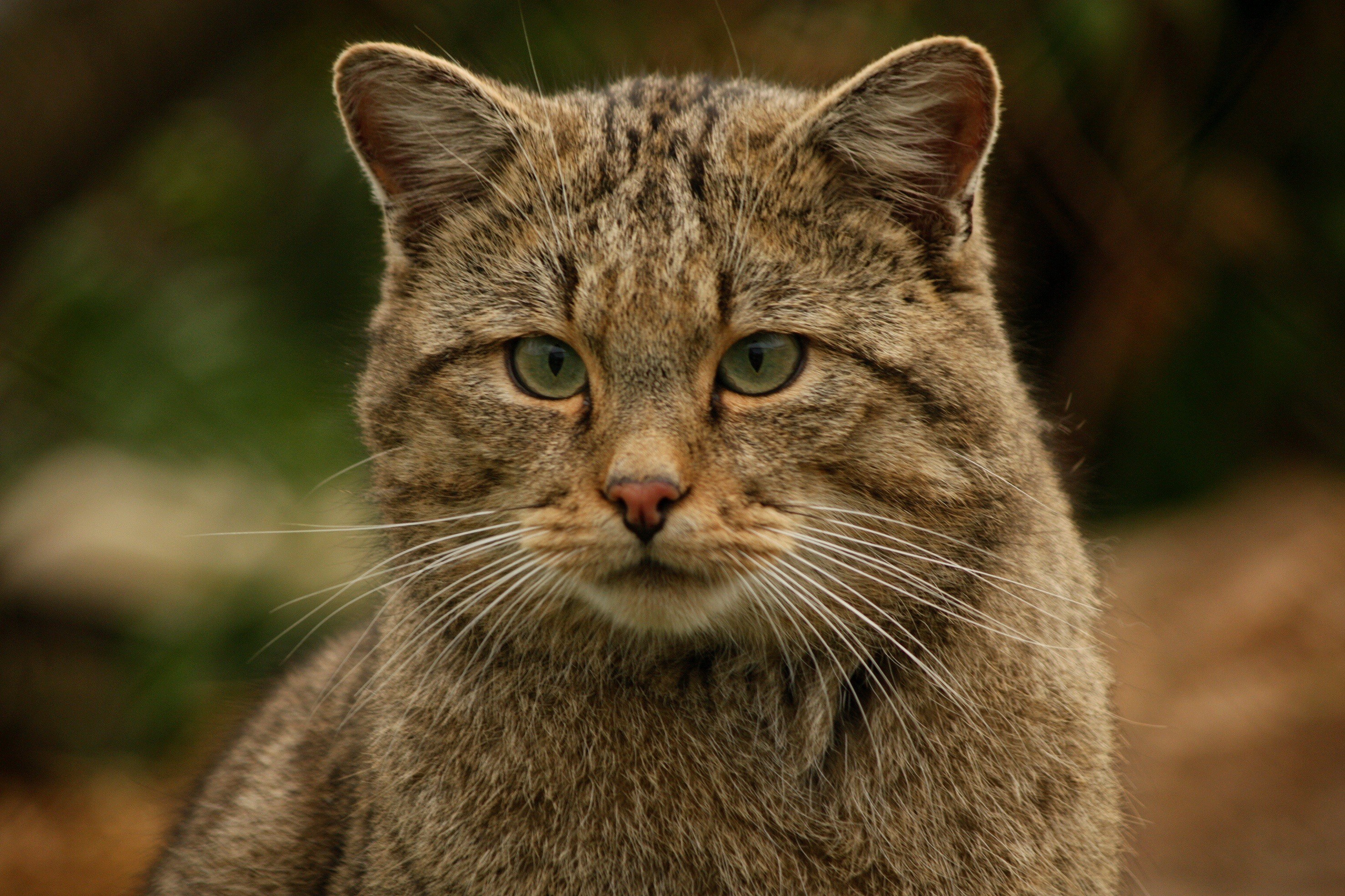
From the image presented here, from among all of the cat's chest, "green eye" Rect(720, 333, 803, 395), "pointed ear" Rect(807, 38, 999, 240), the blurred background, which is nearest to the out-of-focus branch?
the blurred background

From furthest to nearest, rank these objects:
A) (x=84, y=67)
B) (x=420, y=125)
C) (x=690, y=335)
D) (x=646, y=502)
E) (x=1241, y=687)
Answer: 1. (x=1241, y=687)
2. (x=84, y=67)
3. (x=420, y=125)
4. (x=690, y=335)
5. (x=646, y=502)

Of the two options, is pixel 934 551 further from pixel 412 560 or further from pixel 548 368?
pixel 412 560

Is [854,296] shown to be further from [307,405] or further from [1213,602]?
[1213,602]

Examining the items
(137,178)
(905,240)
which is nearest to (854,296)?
(905,240)

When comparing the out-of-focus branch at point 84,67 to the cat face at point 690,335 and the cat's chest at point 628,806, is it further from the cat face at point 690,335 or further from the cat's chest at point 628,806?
the cat's chest at point 628,806

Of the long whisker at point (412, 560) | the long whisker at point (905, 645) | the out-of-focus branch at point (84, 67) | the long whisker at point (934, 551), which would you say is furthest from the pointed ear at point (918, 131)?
the out-of-focus branch at point (84, 67)

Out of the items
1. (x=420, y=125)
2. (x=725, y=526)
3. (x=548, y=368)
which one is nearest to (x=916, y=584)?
(x=725, y=526)
